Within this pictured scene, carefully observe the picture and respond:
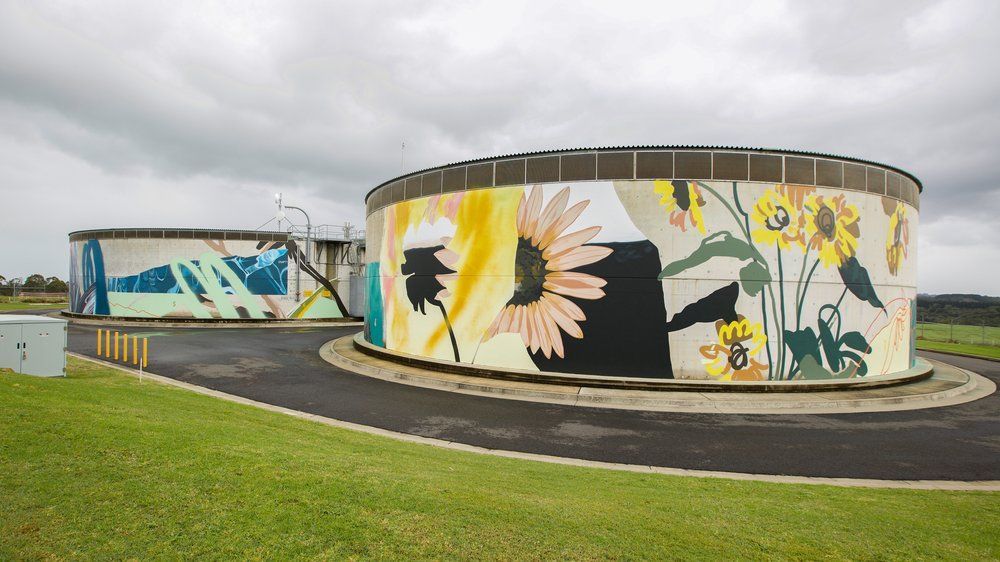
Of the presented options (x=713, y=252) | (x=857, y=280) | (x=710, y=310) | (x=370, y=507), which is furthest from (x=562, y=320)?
(x=370, y=507)

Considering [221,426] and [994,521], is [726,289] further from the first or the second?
[221,426]

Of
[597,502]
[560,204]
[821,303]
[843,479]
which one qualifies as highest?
[560,204]

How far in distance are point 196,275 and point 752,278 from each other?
35349mm

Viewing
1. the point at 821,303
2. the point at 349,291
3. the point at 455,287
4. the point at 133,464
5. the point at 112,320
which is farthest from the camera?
the point at 349,291

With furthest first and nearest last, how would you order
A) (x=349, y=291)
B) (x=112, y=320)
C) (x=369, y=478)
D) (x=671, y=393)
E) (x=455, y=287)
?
(x=349, y=291)
(x=112, y=320)
(x=455, y=287)
(x=671, y=393)
(x=369, y=478)

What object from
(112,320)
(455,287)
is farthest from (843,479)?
(112,320)

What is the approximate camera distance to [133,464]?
505cm

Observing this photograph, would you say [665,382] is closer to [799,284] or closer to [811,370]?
[811,370]

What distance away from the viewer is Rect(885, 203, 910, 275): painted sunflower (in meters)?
16.7

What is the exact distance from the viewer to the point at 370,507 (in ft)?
15.5

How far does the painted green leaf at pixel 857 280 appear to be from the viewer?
15623 mm

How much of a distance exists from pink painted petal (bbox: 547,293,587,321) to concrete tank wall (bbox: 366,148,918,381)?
0.03 m

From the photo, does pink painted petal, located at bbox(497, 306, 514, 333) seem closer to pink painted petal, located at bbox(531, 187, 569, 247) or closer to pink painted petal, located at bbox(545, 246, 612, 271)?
pink painted petal, located at bbox(545, 246, 612, 271)

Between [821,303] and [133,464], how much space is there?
701 inches
